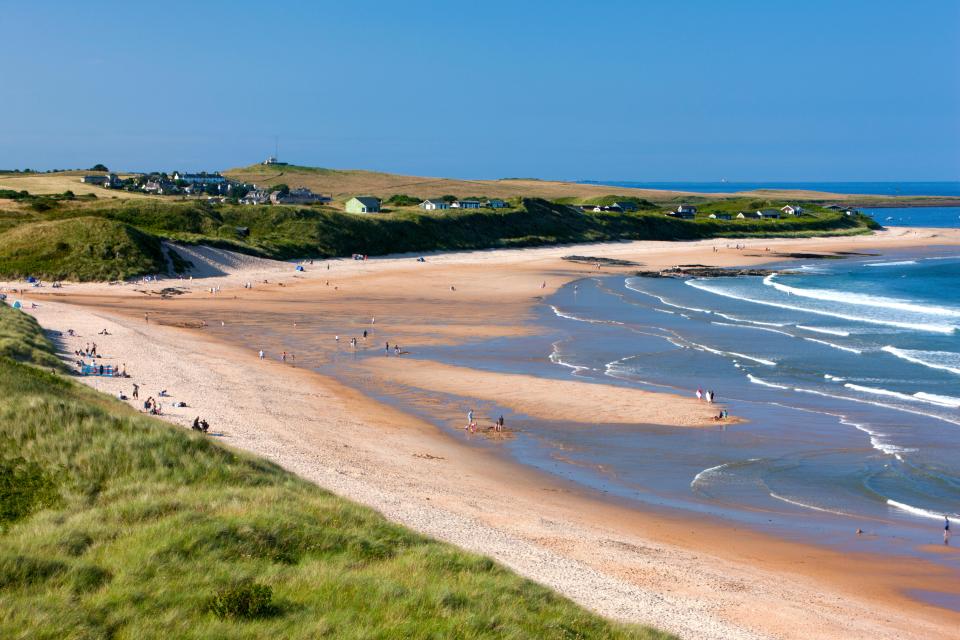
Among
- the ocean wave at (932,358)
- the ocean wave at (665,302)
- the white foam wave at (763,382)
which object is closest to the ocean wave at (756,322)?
the ocean wave at (665,302)

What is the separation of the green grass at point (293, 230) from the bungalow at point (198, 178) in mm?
43685

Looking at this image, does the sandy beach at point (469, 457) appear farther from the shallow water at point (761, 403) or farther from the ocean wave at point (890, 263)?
Result: the ocean wave at point (890, 263)

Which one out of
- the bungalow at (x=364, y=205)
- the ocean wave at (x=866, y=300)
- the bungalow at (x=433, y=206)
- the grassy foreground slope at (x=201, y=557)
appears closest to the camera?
the grassy foreground slope at (x=201, y=557)

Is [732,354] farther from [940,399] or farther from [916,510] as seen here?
[916,510]

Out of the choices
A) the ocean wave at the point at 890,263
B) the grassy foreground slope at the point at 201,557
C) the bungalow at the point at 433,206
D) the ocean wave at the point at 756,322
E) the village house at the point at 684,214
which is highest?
the bungalow at the point at 433,206

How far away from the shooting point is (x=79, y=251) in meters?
61.8

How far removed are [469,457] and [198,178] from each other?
122m

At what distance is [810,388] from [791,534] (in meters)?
14.1

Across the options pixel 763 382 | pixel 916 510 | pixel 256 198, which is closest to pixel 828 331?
pixel 763 382

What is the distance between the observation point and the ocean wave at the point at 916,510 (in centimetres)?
1972

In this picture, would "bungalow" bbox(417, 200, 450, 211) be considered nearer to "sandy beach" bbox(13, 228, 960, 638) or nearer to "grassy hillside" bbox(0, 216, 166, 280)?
"grassy hillside" bbox(0, 216, 166, 280)

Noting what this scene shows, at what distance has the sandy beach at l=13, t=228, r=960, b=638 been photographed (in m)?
Answer: 14.9

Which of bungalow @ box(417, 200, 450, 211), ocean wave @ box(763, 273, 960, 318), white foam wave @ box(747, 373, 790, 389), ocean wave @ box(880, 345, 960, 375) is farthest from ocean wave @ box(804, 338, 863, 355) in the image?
bungalow @ box(417, 200, 450, 211)

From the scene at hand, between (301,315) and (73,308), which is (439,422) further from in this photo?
(73,308)
